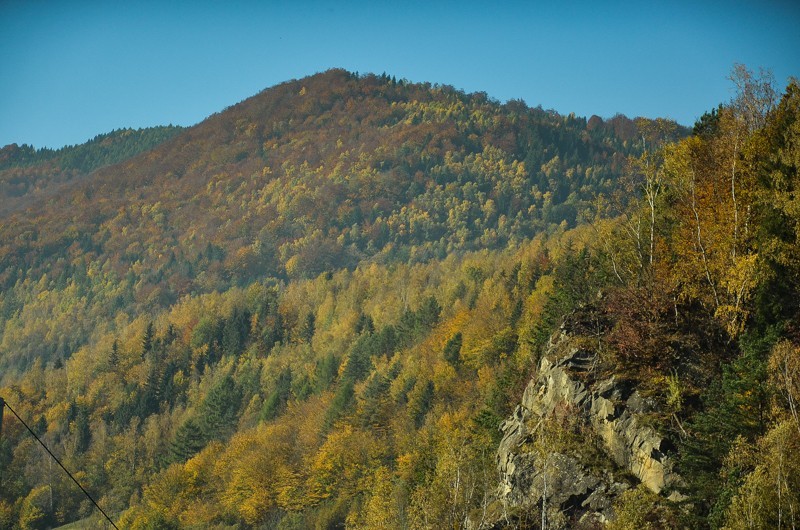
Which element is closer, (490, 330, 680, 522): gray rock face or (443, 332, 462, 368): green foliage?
(490, 330, 680, 522): gray rock face

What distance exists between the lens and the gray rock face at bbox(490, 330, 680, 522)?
42.2 metres

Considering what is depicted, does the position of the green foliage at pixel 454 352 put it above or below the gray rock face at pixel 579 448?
below

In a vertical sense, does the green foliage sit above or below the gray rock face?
below

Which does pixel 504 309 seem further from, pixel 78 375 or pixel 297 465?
pixel 78 375

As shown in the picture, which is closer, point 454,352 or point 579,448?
point 579,448

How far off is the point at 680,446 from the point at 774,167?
13.5 metres

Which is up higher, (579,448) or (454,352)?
(579,448)

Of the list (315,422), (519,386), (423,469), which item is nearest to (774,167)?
(519,386)

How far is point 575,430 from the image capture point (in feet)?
150

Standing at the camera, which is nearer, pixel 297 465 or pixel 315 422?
pixel 297 465

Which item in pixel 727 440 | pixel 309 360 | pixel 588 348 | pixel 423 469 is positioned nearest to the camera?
pixel 727 440

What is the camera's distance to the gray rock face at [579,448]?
139ft

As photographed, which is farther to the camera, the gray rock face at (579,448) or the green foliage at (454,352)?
the green foliage at (454,352)

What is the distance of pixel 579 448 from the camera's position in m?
44.8
